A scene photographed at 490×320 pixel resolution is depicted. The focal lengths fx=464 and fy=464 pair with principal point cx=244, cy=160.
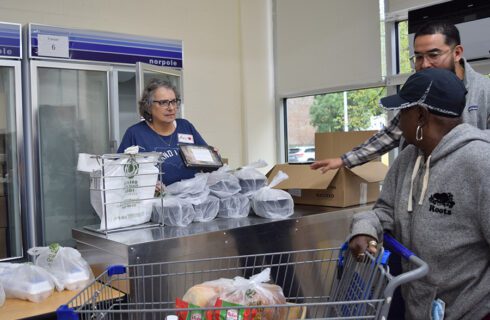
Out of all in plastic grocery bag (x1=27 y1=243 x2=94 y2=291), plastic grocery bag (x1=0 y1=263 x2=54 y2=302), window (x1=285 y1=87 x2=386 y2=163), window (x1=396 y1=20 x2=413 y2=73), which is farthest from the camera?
window (x1=285 y1=87 x2=386 y2=163)

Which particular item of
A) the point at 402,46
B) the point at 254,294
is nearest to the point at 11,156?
the point at 254,294

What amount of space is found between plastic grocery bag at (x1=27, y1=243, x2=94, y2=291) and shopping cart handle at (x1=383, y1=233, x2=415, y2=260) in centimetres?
108

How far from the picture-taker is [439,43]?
73.1 inches

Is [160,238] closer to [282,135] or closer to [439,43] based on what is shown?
[439,43]

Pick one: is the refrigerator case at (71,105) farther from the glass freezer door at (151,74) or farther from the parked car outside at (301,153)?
the parked car outside at (301,153)

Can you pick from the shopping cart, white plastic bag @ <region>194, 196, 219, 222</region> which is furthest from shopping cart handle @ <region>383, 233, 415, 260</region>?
white plastic bag @ <region>194, 196, 219, 222</region>

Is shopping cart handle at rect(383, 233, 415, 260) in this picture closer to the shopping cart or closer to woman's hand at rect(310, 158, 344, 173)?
the shopping cart

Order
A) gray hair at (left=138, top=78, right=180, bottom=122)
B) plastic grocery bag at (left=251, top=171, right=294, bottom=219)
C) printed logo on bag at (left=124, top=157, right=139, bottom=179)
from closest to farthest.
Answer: printed logo on bag at (left=124, top=157, right=139, bottom=179) < plastic grocery bag at (left=251, top=171, right=294, bottom=219) < gray hair at (left=138, top=78, right=180, bottom=122)

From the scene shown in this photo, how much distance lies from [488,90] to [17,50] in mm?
3029

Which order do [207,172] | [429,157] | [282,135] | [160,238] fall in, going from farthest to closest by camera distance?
[282,135], [207,172], [160,238], [429,157]

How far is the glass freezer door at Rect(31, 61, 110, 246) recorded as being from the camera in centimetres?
368

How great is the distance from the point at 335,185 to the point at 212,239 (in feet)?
2.98

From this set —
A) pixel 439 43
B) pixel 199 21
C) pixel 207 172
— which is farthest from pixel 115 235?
pixel 199 21

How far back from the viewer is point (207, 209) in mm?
2076
